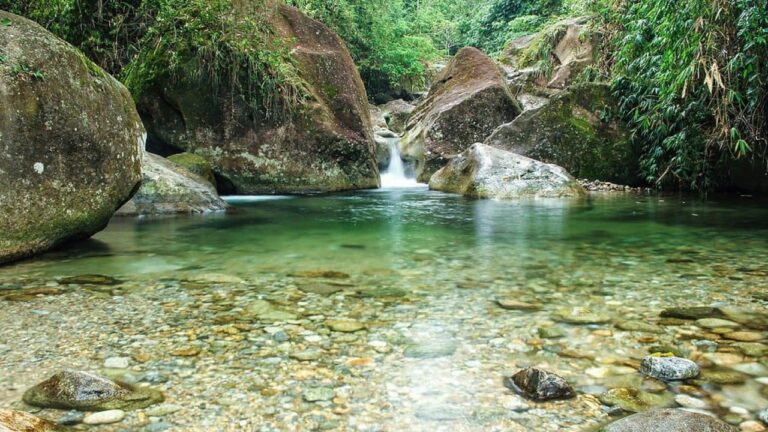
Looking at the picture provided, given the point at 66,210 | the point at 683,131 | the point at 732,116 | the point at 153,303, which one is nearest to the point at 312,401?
the point at 153,303

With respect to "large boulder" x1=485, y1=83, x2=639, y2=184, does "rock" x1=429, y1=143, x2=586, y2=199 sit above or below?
below

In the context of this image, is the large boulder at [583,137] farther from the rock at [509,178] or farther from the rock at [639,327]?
the rock at [639,327]

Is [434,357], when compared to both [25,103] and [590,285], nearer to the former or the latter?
[590,285]

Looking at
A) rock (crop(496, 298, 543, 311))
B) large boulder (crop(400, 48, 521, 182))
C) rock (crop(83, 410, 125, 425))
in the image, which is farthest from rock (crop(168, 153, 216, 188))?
rock (crop(83, 410, 125, 425))

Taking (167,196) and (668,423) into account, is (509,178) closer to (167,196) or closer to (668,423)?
(167,196)

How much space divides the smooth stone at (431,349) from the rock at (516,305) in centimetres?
61

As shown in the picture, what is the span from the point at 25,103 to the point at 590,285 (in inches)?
156

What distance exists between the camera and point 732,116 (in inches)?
272

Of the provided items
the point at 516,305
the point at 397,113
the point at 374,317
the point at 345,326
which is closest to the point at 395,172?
the point at 397,113

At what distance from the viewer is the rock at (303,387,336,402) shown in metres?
1.85

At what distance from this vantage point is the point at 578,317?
2.66 meters

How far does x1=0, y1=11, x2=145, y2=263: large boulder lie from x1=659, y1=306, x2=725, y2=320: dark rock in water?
4034 mm

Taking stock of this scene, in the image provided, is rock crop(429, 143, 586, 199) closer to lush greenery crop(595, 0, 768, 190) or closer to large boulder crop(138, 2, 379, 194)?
lush greenery crop(595, 0, 768, 190)

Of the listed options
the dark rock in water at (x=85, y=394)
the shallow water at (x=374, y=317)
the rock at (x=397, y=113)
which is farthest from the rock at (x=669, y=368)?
the rock at (x=397, y=113)
